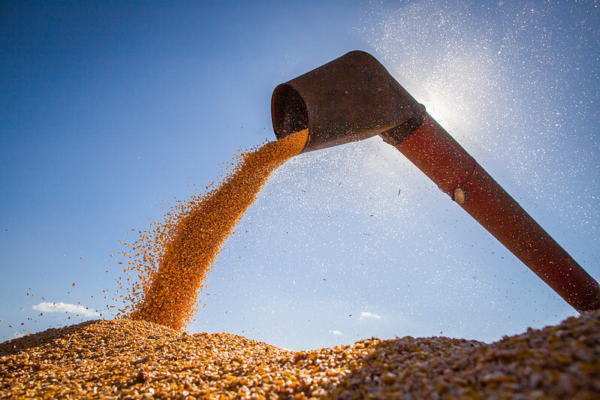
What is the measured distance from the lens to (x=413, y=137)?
13.0 ft

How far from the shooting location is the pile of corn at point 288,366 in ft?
3.76

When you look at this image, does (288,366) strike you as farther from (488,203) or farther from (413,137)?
(488,203)

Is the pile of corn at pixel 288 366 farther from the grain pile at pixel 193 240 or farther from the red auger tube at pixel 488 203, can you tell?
the red auger tube at pixel 488 203

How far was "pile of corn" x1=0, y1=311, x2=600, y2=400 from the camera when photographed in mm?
1146

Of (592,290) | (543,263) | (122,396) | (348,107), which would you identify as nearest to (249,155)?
(348,107)

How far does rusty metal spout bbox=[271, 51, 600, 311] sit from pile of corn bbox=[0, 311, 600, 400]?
230 cm

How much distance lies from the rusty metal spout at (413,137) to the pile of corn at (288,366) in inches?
90.7

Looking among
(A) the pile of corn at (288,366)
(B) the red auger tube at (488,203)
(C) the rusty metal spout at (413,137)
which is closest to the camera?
(A) the pile of corn at (288,366)

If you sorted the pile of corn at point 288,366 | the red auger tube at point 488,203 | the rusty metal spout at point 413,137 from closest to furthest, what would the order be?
the pile of corn at point 288,366 < the rusty metal spout at point 413,137 < the red auger tube at point 488,203

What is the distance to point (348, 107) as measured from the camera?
3.59 metres

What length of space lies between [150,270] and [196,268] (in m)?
0.54

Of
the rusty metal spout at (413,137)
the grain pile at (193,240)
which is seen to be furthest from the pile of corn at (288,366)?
the rusty metal spout at (413,137)

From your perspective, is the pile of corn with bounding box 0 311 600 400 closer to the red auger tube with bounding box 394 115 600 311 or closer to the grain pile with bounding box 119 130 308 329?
the grain pile with bounding box 119 130 308 329

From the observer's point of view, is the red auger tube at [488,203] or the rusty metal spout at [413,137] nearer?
the rusty metal spout at [413,137]
